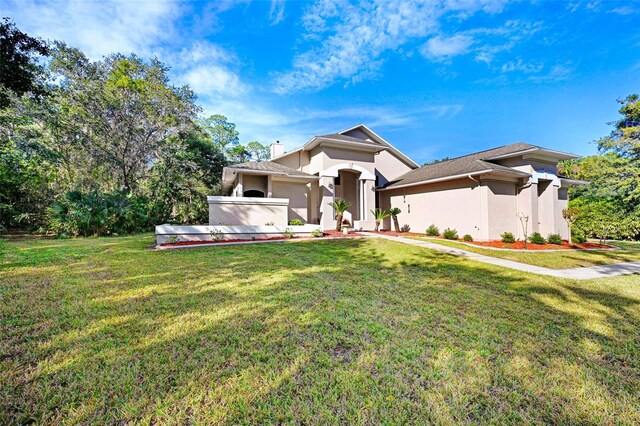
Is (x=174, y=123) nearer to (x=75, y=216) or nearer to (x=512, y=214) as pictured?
(x=75, y=216)

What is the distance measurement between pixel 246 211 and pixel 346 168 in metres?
6.94

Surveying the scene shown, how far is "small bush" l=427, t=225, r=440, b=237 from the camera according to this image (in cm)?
1486

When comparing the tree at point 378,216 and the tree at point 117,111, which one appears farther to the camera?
the tree at point 117,111

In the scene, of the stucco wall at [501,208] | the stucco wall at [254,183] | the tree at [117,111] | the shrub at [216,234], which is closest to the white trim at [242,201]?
the shrub at [216,234]

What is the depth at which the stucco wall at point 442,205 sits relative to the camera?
1334cm

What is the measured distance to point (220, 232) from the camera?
38.0 ft

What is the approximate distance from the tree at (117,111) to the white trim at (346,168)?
1580cm

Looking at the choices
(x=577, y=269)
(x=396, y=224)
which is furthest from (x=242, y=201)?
(x=577, y=269)

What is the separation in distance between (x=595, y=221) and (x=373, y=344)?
22315 mm

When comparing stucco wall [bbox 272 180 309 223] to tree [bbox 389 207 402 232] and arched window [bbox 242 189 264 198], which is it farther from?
tree [bbox 389 207 402 232]

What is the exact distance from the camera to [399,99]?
70.4 ft

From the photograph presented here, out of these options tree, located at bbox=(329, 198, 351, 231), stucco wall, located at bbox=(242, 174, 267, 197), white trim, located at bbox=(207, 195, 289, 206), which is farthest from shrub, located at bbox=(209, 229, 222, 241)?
tree, located at bbox=(329, 198, 351, 231)

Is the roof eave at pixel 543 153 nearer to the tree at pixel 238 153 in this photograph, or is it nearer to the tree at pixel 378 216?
the tree at pixel 378 216

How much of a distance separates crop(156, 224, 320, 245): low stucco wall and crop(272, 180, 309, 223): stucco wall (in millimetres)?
3492
